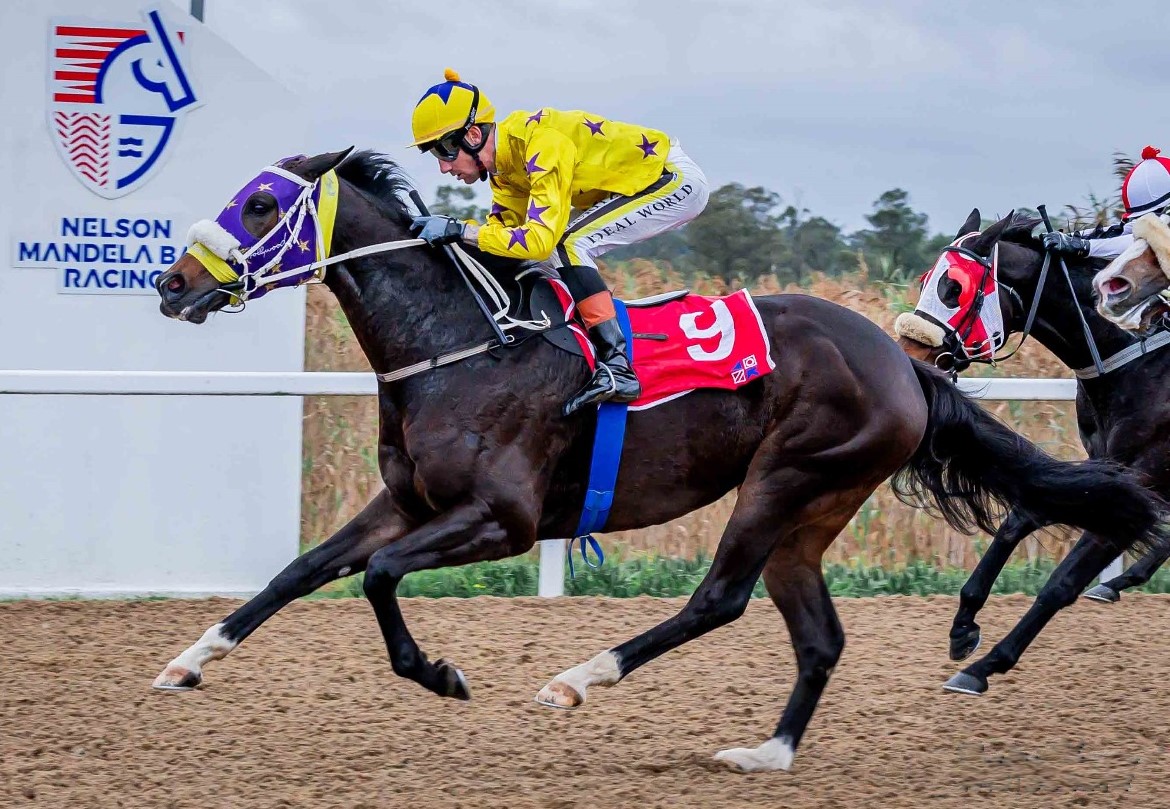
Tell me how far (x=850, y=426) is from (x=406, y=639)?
60.4 inches

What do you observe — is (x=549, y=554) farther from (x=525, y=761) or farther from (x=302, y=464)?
(x=525, y=761)

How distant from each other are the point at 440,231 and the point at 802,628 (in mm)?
1684

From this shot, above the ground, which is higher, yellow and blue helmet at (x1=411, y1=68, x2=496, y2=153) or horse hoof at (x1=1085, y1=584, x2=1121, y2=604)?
yellow and blue helmet at (x1=411, y1=68, x2=496, y2=153)

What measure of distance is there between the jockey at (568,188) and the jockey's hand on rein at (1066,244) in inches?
71.4

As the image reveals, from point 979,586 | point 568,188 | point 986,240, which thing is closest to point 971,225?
point 986,240

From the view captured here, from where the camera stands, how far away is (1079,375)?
19.0 ft

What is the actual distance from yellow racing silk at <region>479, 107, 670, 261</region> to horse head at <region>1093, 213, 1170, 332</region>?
58.4 inches

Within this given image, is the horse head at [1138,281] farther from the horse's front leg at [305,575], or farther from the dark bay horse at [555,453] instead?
the horse's front leg at [305,575]

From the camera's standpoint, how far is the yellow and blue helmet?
422 centimetres

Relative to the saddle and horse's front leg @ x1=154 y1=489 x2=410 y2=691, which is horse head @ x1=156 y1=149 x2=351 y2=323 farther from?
horse's front leg @ x1=154 y1=489 x2=410 y2=691

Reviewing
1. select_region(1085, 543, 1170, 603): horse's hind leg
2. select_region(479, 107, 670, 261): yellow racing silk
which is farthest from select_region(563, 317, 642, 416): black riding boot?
select_region(1085, 543, 1170, 603): horse's hind leg

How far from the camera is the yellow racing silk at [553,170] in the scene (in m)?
4.13

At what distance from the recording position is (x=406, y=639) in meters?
4.05

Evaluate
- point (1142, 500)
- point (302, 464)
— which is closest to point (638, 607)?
point (302, 464)
